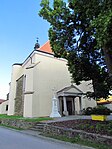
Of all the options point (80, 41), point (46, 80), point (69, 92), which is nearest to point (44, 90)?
point (46, 80)

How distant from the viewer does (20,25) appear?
12.6 m

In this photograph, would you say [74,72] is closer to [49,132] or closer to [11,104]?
[49,132]

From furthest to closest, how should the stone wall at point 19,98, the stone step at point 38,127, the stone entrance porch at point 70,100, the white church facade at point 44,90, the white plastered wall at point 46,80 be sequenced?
1. the stone wall at point 19,98
2. the stone entrance porch at point 70,100
3. the white plastered wall at point 46,80
4. the white church facade at point 44,90
5. the stone step at point 38,127

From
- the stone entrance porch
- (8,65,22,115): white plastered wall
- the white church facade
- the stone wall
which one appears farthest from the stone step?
(8,65,22,115): white plastered wall

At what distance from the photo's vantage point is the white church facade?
69.7 feet

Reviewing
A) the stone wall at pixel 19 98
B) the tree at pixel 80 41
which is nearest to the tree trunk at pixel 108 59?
the tree at pixel 80 41

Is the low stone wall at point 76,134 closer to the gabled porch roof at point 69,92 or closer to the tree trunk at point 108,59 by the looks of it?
the tree trunk at point 108,59

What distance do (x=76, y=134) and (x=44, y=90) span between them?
14.3 meters

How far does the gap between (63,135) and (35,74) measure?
1378cm

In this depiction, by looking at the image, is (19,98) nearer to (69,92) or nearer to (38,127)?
(69,92)

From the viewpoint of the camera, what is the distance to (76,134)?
8555mm

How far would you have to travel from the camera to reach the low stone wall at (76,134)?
714cm

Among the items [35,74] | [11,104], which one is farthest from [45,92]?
[11,104]

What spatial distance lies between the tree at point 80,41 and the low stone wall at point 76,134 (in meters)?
3.46
